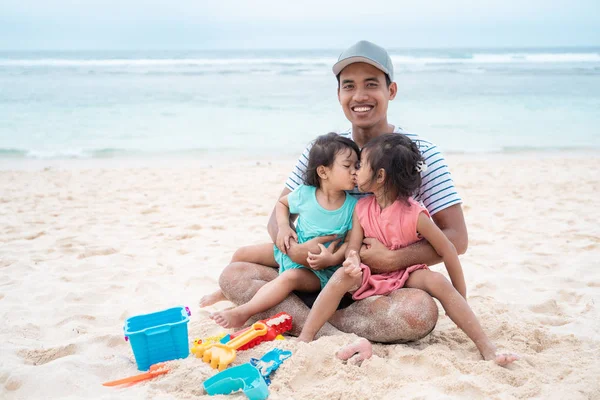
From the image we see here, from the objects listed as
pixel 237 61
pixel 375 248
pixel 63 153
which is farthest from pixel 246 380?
pixel 237 61

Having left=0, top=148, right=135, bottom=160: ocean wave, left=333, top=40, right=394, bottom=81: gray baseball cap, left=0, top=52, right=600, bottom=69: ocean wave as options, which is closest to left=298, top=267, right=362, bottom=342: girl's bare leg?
left=333, top=40, right=394, bottom=81: gray baseball cap

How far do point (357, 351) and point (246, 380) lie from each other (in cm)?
54

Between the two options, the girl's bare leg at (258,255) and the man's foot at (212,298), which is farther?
the man's foot at (212,298)

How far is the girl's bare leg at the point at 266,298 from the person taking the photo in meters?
2.73

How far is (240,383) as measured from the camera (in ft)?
7.02

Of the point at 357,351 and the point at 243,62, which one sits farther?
the point at 243,62

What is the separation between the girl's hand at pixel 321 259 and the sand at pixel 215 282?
1.30 ft

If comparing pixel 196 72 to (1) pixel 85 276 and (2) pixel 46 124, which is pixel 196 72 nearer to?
(2) pixel 46 124

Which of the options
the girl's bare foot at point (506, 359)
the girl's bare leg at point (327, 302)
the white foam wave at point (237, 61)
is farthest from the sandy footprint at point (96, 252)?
the white foam wave at point (237, 61)

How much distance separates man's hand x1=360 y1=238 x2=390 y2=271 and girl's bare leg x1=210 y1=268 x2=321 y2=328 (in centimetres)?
36

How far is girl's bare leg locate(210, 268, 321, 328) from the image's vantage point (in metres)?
2.73

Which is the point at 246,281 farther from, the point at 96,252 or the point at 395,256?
the point at 96,252

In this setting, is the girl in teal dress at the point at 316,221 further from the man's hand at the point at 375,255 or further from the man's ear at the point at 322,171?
the man's hand at the point at 375,255

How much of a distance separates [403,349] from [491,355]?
40cm
